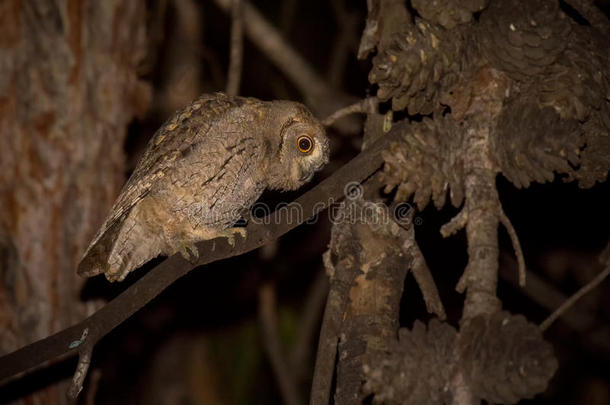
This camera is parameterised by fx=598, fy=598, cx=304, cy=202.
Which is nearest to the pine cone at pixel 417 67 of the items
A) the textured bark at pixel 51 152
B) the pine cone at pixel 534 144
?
the pine cone at pixel 534 144

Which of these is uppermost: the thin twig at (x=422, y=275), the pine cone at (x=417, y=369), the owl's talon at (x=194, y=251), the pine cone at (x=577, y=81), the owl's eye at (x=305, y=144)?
the pine cone at (x=577, y=81)

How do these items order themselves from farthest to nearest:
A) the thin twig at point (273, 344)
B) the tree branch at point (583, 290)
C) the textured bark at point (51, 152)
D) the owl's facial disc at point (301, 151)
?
the thin twig at point (273, 344) → the textured bark at point (51, 152) → the owl's facial disc at point (301, 151) → the tree branch at point (583, 290)

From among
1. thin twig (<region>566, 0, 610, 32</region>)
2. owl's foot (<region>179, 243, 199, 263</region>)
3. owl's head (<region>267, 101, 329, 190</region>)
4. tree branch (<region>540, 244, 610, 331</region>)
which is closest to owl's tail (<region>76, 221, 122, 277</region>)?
owl's foot (<region>179, 243, 199, 263</region>)

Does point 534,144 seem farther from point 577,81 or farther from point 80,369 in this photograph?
point 80,369

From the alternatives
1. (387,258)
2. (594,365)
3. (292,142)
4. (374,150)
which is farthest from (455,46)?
(594,365)

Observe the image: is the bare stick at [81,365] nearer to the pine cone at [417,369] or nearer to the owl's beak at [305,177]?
the pine cone at [417,369]

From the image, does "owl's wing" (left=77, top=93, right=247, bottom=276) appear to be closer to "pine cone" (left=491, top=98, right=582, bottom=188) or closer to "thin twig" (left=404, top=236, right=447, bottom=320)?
"thin twig" (left=404, top=236, right=447, bottom=320)
